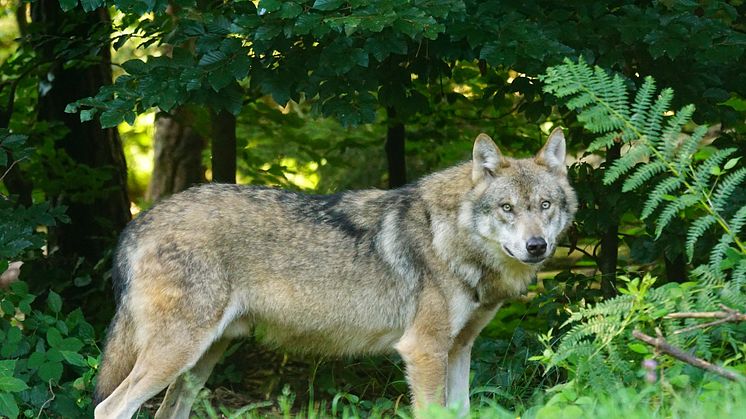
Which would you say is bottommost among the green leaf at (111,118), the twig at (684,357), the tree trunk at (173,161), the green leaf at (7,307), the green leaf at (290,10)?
the tree trunk at (173,161)

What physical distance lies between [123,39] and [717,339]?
15.0ft

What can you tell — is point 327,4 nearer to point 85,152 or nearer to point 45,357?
point 45,357

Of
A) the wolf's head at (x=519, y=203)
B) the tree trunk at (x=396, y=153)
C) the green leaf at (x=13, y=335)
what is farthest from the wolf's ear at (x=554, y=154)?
the green leaf at (x=13, y=335)

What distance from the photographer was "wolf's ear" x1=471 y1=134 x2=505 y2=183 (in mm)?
6133

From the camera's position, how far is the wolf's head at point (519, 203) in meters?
5.79

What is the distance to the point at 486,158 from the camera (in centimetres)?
616

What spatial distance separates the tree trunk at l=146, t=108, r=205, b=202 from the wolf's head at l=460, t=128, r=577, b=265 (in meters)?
7.74

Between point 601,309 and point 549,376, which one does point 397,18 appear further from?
point 549,376

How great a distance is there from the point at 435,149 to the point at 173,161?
5015 millimetres

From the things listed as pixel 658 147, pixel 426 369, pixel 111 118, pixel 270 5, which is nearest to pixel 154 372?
pixel 111 118

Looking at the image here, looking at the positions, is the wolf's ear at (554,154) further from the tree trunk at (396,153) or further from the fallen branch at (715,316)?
the tree trunk at (396,153)

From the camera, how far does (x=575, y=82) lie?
16.8ft

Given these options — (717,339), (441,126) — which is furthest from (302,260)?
(441,126)

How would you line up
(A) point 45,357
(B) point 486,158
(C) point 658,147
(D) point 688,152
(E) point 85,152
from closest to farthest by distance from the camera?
(D) point 688,152 → (C) point 658,147 → (B) point 486,158 → (A) point 45,357 → (E) point 85,152
